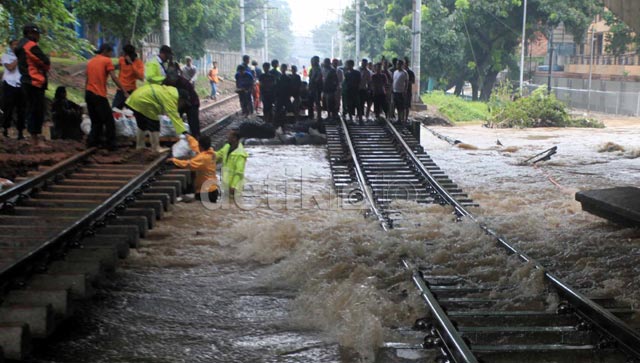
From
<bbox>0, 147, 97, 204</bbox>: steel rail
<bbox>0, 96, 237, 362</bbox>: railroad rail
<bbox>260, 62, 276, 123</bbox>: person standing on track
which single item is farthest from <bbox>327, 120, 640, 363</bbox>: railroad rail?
<bbox>260, 62, 276, 123</bbox>: person standing on track

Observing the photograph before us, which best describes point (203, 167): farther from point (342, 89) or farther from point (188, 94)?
point (342, 89)

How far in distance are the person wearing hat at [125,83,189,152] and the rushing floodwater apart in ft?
4.21

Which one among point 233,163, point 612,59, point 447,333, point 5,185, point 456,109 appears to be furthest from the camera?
point 612,59

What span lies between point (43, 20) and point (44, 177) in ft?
31.8

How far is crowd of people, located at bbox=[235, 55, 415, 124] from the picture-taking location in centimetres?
1642

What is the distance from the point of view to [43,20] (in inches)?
651

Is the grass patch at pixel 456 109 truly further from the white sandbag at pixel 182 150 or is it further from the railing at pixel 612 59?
the white sandbag at pixel 182 150

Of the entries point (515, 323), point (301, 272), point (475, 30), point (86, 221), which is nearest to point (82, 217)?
point (86, 221)

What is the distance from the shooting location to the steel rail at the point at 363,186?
27.7 feet

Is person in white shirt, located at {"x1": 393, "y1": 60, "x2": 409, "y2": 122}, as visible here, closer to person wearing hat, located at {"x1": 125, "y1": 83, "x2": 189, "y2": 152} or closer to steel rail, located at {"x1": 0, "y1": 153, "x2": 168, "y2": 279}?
person wearing hat, located at {"x1": 125, "y1": 83, "x2": 189, "y2": 152}

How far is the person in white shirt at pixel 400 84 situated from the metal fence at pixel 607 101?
19.5m

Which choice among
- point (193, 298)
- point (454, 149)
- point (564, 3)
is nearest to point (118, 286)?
point (193, 298)

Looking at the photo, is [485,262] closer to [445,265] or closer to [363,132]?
[445,265]

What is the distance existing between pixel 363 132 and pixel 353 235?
7798 mm
